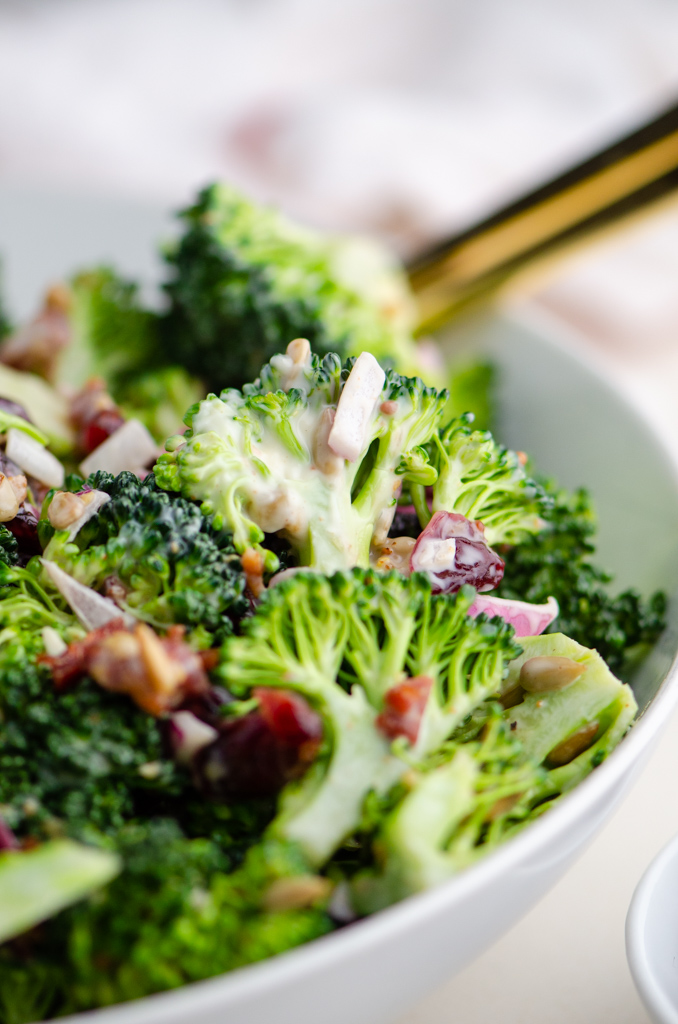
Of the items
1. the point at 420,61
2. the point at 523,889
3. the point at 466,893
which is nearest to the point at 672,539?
the point at 523,889

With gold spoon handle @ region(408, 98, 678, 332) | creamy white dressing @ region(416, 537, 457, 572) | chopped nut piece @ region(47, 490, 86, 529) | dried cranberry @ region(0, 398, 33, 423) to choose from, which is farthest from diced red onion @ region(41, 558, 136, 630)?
gold spoon handle @ region(408, 98, 678, 332)

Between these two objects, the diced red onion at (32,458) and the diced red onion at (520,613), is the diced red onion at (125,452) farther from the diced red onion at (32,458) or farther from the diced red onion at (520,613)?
the diced red onion at (520,613)

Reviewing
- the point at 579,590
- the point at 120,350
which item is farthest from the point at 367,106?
the point at 579,590

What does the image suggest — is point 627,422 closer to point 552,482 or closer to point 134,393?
point 552,482

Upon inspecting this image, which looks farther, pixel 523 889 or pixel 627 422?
pixel 627 422

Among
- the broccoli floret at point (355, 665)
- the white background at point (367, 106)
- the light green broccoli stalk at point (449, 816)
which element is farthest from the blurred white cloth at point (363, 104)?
the light green broccoli stalk at point (449, 816)

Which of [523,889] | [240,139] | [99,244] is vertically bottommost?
[523,889]

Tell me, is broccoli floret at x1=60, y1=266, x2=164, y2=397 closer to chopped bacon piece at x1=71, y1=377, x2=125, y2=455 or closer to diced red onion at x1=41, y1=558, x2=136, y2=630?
chopped bacon piece at x1=71, y1=377, x2=125, y2=455

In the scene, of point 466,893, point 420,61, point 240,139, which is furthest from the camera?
point 420,61
